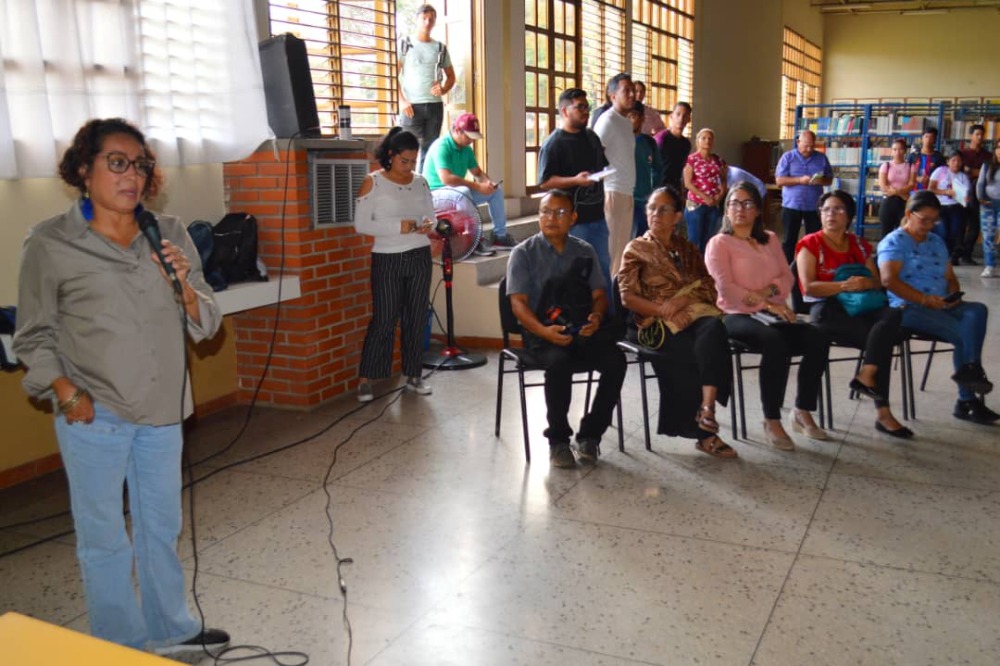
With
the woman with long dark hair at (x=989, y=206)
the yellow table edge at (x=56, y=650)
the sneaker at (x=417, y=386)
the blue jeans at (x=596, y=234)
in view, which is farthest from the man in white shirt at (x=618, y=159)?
the yellow table edge at (x=56, y=650)

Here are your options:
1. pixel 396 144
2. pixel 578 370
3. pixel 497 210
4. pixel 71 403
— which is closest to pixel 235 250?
pixel 396 144

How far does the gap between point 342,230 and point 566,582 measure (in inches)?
112

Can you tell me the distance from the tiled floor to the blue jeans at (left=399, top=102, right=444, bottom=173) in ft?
10.1

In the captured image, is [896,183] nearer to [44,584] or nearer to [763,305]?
[763,305]

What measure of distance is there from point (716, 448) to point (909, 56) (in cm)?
2002

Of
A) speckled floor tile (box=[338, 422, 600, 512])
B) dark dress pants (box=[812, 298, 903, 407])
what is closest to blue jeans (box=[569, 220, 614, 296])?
dark dress pants (box=[812, 298, 903, 407])

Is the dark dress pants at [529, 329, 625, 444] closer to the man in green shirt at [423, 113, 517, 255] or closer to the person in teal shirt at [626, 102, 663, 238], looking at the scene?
the man in green shirt at [423, 113, 517, 255]

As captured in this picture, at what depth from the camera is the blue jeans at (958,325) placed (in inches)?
172

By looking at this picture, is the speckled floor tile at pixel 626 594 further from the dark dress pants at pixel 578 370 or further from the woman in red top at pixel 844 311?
the woman in red top at pixel 844 311

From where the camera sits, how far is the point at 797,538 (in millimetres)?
3088

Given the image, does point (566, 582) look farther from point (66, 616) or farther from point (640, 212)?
point (640, 212)

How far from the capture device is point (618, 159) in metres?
6.11

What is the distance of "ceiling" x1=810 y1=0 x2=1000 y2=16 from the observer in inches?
760

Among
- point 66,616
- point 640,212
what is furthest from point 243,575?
point 640,212
